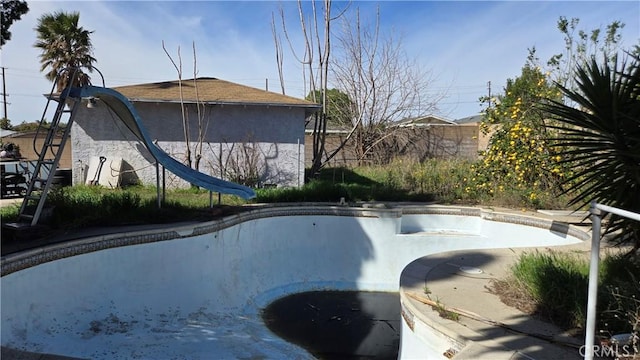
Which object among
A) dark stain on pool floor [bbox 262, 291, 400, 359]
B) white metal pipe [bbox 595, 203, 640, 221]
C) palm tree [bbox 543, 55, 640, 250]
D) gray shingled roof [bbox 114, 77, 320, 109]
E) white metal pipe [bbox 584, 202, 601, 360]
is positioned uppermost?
gray shingled roof [bbox 114, 77, 320, 109]

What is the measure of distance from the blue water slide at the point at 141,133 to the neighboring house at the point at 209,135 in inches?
197

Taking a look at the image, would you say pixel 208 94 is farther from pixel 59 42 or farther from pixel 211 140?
pixel 59 42

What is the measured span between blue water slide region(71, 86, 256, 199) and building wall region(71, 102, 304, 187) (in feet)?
16.8

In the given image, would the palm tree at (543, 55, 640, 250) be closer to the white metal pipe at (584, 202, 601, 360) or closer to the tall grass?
the tall grass

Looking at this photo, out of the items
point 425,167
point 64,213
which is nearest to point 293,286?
point 64,213

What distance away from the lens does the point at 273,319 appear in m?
7.05

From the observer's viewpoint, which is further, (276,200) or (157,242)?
(276,200)

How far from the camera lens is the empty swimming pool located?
4.82 meters

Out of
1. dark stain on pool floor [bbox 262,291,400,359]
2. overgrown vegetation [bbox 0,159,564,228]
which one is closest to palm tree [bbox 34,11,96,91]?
overgrown vegetation [bbox 0,159,564,228]

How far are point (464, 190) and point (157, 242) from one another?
322 inches

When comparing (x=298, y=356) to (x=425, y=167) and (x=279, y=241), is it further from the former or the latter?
(x=425, y=167)

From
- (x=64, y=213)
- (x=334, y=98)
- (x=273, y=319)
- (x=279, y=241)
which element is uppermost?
(x=334, y=98)

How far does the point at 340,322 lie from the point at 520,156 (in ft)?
20.7

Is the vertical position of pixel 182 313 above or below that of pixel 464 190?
below
